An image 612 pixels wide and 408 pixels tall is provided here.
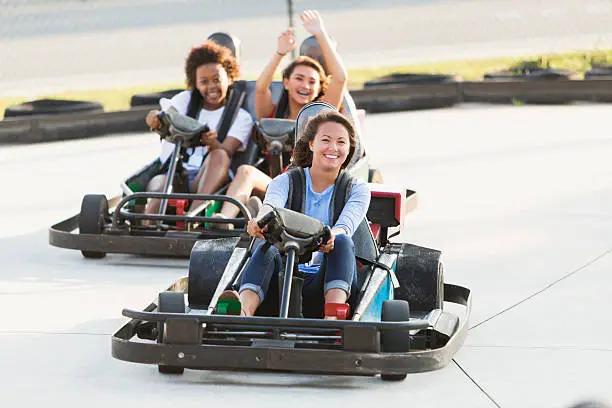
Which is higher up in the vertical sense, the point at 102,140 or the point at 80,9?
the point at 80,9

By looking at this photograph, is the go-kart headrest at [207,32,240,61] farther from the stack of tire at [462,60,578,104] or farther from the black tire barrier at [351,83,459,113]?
the stack of tire at [462,60,578,104]

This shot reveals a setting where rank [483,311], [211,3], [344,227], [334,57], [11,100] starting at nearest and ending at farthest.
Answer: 1. [344,227]
2. [483,311]
3. [334,57]
4. [11,100]
5. [211,3]

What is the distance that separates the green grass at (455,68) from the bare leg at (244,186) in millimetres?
5967

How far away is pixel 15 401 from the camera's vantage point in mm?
4250

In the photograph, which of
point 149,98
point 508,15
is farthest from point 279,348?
point 508,15

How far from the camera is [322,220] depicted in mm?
4824

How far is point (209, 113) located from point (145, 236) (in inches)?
42.1

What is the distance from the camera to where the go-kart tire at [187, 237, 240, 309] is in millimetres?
5082

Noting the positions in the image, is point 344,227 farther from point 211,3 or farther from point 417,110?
point 211,3

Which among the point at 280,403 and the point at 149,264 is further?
the point at 149,264

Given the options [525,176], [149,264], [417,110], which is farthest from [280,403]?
[417,110]

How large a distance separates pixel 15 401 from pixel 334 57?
9.02 ft

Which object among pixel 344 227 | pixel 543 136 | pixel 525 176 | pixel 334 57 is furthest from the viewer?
pixel 543 136

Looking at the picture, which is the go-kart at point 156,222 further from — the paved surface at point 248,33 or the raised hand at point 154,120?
the paved surface at point 248,33
